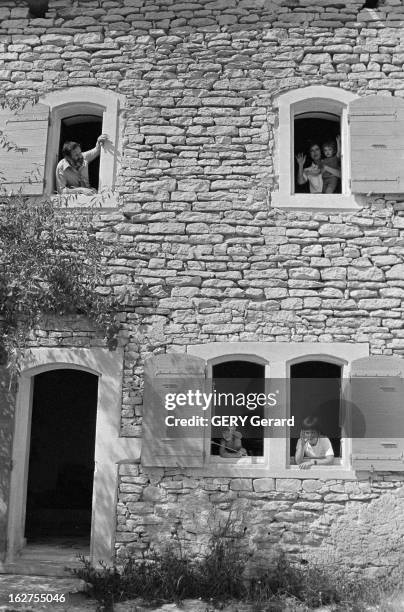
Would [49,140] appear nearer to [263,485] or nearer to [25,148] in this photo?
[25,148]

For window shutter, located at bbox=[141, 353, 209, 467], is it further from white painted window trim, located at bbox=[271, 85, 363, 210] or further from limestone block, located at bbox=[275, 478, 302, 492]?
white painted window trim, located at bbox=[271, 85, 363, 210]

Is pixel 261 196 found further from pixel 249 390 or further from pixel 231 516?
pixel 231 516

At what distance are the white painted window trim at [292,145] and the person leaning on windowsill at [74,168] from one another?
7.12 feet

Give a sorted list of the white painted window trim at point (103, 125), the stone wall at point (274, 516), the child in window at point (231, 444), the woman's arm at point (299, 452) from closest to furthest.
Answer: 1. the stone wall at point (274, 516)
2. the woman's arm at point (299, 452)
3. the child in window at point (231, 444)
4. the white painted window trim at point (103, 125)

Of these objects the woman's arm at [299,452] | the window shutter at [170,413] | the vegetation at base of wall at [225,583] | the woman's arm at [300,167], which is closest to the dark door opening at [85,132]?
the woman's arm at [300,167]

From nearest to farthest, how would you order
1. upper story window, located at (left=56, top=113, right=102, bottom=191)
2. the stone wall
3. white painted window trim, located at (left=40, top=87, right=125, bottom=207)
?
1. the stone wall
2. white painted window trim, located at (left=40, top=87, right=125, bottom=207)
3. upper story window, located at (left=56, top=113, right=102, bottom=191)

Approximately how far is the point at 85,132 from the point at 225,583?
601 cm

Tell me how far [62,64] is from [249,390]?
4.72 meters

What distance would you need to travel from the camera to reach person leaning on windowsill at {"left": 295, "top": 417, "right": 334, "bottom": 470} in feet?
21.4

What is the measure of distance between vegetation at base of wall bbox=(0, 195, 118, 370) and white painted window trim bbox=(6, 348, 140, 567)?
0.64 metres

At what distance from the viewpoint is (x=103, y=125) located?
735 centimetres

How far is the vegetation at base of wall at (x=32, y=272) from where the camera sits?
5.36 meters

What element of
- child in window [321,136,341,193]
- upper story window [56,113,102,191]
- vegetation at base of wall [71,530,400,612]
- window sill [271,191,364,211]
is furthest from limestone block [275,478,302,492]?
upper story window [56,113,102,191]

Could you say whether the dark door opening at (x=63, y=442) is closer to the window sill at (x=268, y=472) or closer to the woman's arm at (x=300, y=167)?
the window sill at (x=268, y=472)
